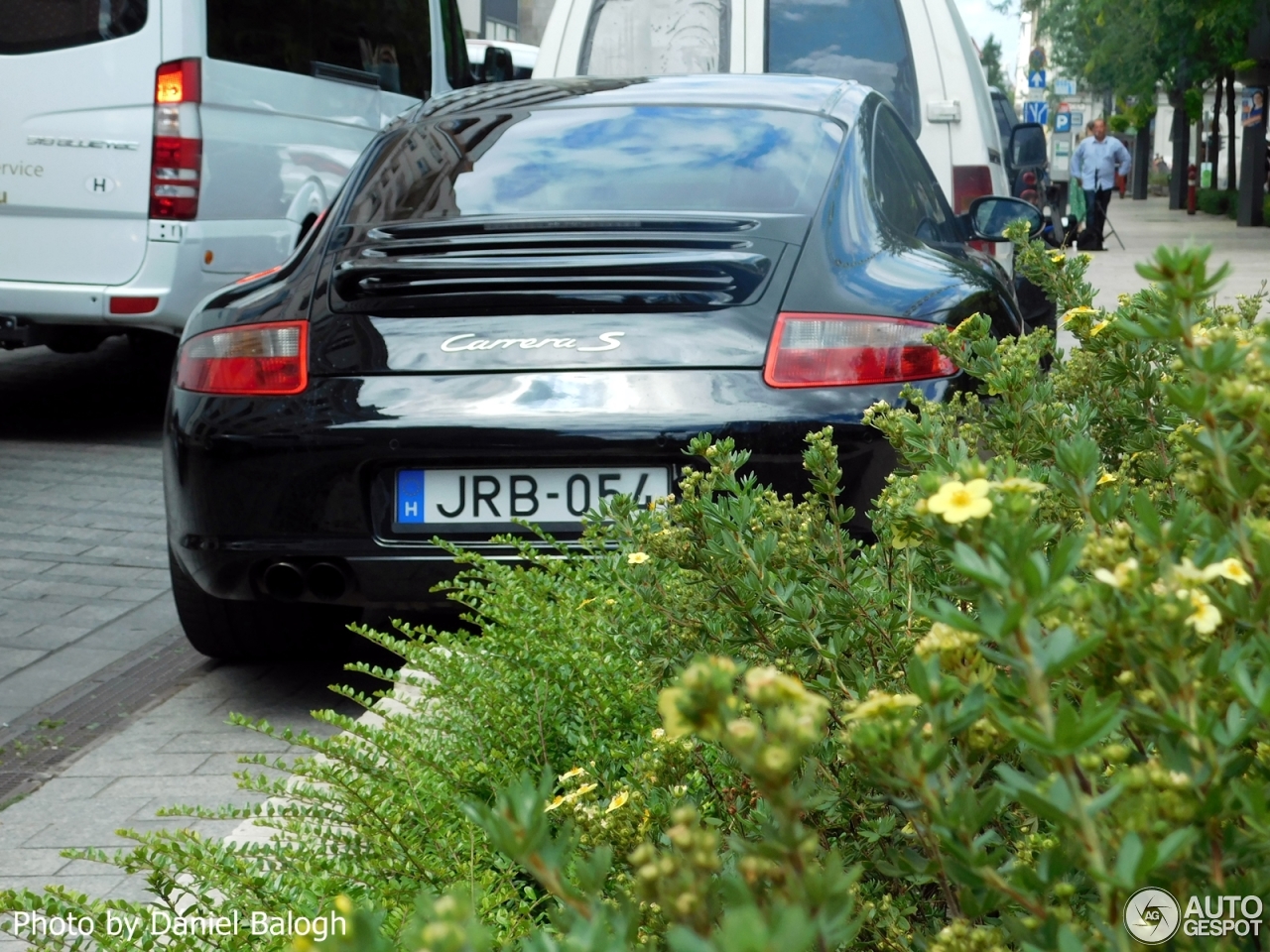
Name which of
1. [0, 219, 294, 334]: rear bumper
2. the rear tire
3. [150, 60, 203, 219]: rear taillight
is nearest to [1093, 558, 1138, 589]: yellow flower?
the rear tire

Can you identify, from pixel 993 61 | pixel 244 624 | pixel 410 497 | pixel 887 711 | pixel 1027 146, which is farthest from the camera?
pixel 993 61

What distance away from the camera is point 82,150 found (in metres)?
8.40

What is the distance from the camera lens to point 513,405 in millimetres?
3873

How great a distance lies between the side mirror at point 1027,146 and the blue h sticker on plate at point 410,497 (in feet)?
20.6

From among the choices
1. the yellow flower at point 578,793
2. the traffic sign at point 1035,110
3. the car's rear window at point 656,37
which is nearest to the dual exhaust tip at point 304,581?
the yellow flower at point 578,793

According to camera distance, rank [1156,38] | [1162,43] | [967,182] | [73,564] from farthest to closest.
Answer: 1. [1156,38]
2. [1162,43]
3. [967,182]
4. [73,564]

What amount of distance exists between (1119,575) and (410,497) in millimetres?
2978

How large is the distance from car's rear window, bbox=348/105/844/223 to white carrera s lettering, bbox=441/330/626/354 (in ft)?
1.93

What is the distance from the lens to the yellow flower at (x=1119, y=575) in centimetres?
110

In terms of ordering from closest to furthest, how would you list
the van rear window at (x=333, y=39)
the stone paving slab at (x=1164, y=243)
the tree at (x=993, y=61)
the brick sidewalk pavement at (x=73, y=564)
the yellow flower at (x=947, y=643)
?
the yellow flower at (x=947, y=643) < the brick sidewalk pavement at (x=73, y=564) < the van rear window at (x=333, y=39) < the stone paving slab at (x=1164, y=243) < the tree at (x=993, y=61)

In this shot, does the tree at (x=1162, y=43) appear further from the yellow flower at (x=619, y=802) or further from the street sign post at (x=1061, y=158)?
the yellow flower at (x=619, y=802)

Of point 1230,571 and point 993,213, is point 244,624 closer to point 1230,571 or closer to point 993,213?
point 993,213

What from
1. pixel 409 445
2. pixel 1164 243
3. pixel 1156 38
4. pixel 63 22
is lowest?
pixel 409 445

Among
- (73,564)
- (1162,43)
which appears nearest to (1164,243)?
(73,564)
